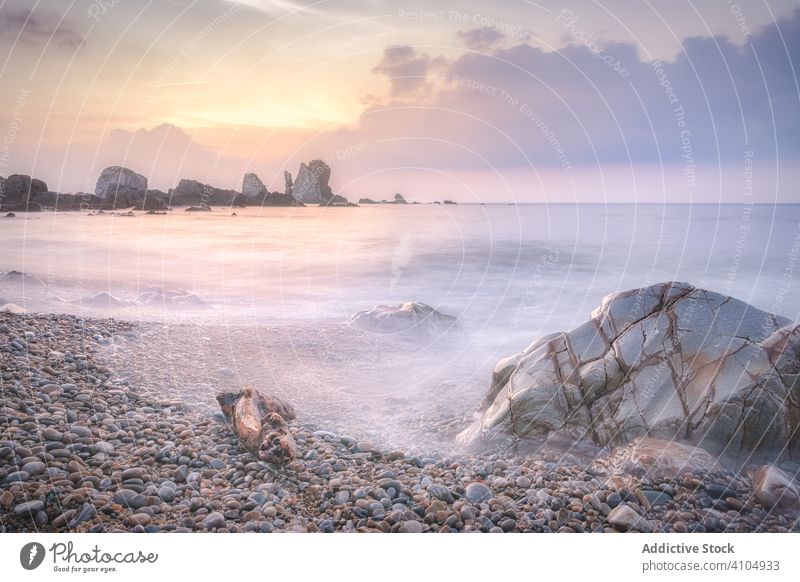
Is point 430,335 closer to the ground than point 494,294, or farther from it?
closer to the ground

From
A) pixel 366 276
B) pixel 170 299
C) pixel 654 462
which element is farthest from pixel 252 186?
pixel 654 462

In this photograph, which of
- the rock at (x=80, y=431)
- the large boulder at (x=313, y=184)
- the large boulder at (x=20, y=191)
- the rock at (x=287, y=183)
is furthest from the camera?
the rock at (x=287, y=183)

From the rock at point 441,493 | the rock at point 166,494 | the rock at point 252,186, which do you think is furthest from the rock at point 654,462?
the rock at point 252,186

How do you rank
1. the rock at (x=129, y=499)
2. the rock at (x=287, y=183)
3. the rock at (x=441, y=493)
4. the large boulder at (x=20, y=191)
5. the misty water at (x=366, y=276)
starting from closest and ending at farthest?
the rock at (x=129, y=499)
the rock at (x=441, y=493)
the misty water at (x=366, y=276)
the large boulder at (x=20, y=191)
the rock at (x=287, y=183)

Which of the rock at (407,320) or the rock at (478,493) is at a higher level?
the rock at (407,320)

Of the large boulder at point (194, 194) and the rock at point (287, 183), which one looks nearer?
the rock at point (287, 183)

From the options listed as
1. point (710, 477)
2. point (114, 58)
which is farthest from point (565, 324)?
point (114, 58)

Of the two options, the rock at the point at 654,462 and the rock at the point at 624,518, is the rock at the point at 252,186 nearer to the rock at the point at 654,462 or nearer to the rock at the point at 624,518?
the rock at the point at 654,462

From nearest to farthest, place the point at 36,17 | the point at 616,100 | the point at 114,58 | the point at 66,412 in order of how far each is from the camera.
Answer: the point at 66,412 → the point at 36,17 → the point at 114,58 → the point at 616,100
